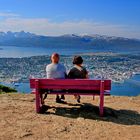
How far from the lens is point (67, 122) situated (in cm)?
840

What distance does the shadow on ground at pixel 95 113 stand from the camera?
29.4 ft

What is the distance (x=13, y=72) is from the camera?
88.2 m

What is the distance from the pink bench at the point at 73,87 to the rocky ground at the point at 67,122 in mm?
461

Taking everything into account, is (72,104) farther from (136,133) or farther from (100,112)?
(136,133)

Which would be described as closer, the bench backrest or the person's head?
the bench backrest

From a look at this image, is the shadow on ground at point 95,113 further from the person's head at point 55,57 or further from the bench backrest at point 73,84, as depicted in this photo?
the person's head at point 55,57

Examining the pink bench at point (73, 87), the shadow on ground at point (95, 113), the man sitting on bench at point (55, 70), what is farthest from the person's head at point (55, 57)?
the shadow on ground at point (95, 113)

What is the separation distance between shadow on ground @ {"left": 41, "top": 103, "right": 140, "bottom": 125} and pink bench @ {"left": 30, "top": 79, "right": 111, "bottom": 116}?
0.26 meters

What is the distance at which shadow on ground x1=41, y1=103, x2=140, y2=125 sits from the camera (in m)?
8.95

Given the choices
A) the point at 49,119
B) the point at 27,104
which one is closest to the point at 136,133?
the point at 49,119

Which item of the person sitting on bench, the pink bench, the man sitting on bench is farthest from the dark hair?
the pink bench

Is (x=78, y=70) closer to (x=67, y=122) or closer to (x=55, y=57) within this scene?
(x=55, y=57)

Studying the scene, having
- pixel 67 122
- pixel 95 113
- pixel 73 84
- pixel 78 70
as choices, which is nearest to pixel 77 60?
pixel 78 70

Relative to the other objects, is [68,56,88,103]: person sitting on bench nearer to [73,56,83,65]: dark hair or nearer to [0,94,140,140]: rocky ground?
[73,56,83,65]: dark hair
